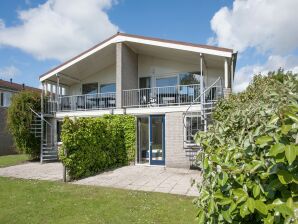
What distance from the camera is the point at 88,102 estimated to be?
18.8m

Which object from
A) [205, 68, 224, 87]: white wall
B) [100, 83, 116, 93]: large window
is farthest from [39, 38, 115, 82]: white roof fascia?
[205, 68, 224, 87]: white wall

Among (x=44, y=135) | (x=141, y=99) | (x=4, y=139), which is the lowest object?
(x=4, y=139)

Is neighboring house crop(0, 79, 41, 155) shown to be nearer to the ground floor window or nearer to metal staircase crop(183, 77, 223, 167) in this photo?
the ground floor window

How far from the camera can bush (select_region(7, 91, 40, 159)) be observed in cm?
1772

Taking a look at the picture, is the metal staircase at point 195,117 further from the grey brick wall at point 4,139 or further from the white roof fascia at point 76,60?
the grey brick wall at point 4,139

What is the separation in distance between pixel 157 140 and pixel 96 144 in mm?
3692

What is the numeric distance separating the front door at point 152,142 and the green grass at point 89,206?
5773 mm

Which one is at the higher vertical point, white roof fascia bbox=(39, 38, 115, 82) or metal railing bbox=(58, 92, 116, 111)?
white roof fascia bbox=(39, 38, 115, 82)

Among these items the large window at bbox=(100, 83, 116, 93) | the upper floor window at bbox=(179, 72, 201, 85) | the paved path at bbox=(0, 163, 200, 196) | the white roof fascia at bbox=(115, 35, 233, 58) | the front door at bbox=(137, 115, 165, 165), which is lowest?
the paved path at bbox=(0, 163, 200, 196)

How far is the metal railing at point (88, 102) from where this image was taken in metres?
18.2

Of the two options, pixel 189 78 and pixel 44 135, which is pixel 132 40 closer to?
pixel 189 78

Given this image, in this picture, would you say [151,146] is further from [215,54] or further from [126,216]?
[126,216]

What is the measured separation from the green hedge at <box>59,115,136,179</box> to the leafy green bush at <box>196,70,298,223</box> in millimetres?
9353

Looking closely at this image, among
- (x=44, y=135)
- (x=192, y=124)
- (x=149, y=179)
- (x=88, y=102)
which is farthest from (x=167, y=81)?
(x=44, y=135)
